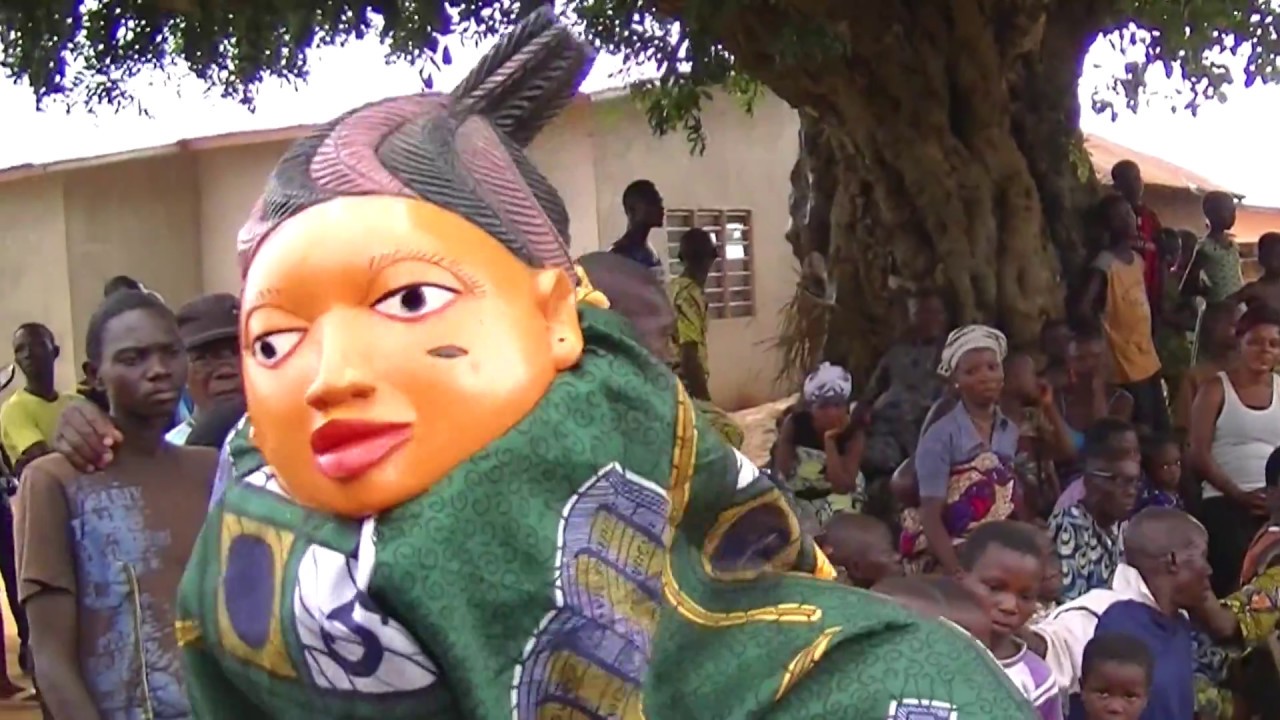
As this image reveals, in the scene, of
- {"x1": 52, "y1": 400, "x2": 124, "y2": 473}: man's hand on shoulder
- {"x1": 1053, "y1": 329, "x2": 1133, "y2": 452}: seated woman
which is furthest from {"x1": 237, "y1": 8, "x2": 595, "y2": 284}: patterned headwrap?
{"x1": 1053, "y1": 329, "x2": 1133, "y2": 452}: seated woman

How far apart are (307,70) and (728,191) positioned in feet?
23.6

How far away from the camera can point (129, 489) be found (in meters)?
2.56

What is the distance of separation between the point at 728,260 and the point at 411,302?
13067mm

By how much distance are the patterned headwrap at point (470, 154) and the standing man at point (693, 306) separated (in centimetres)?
424

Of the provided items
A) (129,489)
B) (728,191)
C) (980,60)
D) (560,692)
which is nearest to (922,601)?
(129,489)

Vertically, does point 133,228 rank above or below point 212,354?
below

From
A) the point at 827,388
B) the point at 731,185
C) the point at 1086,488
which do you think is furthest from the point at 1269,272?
the point at 731,185

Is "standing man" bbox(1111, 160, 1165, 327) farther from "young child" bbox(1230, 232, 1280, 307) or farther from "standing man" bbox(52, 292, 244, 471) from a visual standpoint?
"standing man" bbox(52, 292, 244, 471)

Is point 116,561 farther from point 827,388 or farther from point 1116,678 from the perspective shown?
point 827,388

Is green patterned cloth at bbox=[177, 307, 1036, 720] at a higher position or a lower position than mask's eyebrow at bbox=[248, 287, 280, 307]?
lower

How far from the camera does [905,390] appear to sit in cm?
612

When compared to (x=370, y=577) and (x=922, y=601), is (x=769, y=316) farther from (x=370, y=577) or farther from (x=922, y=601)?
(x=370, y=577)

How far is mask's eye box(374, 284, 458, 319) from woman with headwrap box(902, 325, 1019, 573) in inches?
128

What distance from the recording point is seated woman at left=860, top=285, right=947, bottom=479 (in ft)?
18.7
